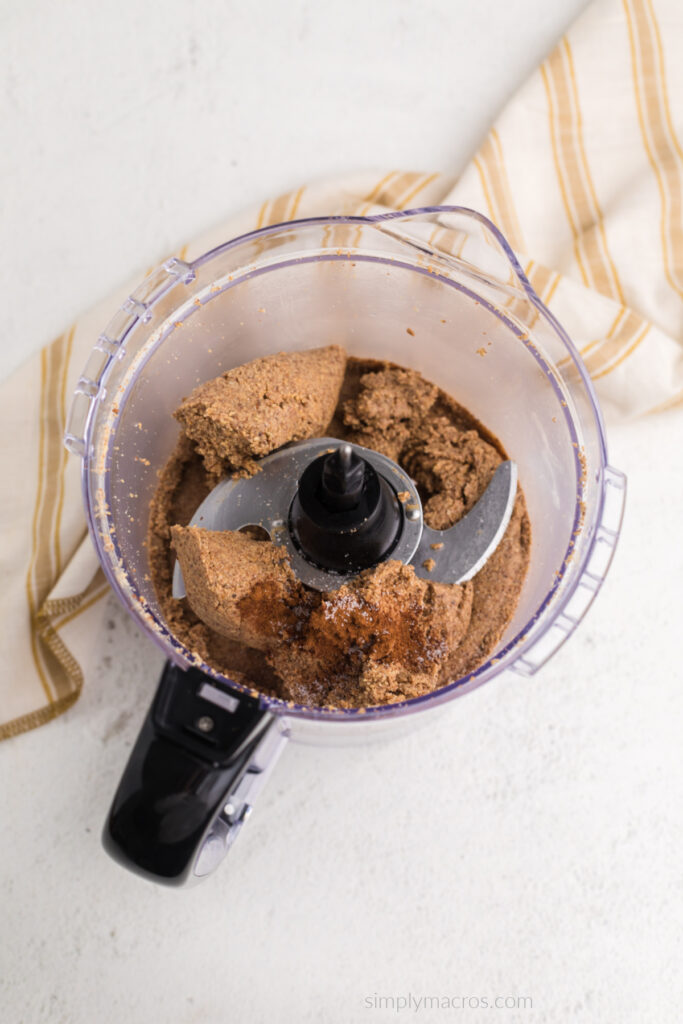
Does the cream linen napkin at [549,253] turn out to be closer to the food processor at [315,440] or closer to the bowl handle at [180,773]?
the food processor at [315,440]

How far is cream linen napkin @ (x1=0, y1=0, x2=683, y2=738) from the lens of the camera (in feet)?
3.17

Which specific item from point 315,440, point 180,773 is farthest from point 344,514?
point 180,773

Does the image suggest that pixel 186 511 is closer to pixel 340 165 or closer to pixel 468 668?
pixel 468 668

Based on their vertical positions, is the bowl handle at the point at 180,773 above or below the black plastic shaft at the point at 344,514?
below

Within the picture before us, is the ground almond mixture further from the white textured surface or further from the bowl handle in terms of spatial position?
the white textured surface

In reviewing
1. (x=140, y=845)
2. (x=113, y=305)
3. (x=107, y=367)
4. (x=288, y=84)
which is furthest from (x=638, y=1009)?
(x=288, y=84)

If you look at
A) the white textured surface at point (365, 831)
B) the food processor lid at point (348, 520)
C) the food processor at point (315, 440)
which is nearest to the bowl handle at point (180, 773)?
the food processor at point (315, 440)

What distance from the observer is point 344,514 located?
2.38 feet

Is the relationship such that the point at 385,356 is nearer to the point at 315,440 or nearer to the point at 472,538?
the point at 315,440

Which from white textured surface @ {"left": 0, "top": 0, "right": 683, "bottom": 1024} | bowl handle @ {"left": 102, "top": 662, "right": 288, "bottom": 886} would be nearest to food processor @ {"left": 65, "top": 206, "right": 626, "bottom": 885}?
bowl handle @ {"left": 102, "top": 662, "right": 288, "bottom": 886}

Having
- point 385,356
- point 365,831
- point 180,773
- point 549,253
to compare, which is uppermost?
point 549,253

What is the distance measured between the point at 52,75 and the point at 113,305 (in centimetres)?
35

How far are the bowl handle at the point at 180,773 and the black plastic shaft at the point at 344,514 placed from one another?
167 millimetres

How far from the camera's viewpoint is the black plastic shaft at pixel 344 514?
26.7 inches
